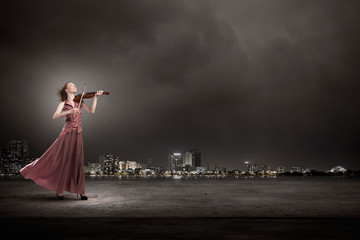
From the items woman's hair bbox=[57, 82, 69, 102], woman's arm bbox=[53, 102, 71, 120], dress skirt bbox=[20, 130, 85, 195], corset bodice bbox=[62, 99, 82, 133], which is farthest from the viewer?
woman's hair bbox=[57, 82, 69, 102]

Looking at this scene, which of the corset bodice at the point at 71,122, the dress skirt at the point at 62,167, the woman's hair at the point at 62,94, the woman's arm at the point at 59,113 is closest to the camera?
the dress skirt at the point at 62,167

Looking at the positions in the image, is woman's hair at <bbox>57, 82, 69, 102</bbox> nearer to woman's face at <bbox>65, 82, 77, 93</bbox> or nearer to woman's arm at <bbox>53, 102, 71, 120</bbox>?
woman's face at <bbox>65, 82, 77, 93</bbox>

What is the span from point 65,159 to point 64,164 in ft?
0.51

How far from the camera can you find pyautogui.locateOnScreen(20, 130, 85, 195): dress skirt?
877cm

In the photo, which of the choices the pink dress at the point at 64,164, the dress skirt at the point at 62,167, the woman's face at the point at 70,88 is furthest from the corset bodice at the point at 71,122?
the woman's face at the point at 70,88

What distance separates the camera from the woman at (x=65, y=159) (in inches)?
346

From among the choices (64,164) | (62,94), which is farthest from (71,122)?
(64,164)

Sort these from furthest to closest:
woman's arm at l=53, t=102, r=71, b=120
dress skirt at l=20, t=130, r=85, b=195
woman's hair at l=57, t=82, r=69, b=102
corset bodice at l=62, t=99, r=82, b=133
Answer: woman's hair at l=57, t=82, r=69, b=102 < corset bodice at l=62, t=99, r=82, b=133 < woman's arm at l=53, t=102, r=71, b=120 < dress skirt at l=20, t=130, r=85, b=195

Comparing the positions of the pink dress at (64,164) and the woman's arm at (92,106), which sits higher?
the woman's arm at (92,106)

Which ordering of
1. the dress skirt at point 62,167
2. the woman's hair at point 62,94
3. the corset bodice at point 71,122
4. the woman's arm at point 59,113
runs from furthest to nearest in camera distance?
the woman's hair at point 62,94 → the corset bodice at point 71,122 → the woman's arm at point 59,113 → the dress skirt at point 62,167

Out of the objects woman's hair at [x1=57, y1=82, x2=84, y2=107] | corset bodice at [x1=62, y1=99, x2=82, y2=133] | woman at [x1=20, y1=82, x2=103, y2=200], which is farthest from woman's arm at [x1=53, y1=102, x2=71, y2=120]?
woman's hair at [x1=57, y1=82, x2=84, y2=107]

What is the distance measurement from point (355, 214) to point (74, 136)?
7.09 m

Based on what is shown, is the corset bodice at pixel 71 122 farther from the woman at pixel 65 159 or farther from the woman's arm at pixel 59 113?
the woman's arm at pixel 59 113

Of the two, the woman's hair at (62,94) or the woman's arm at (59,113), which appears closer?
the woman's arm at (59,113)
